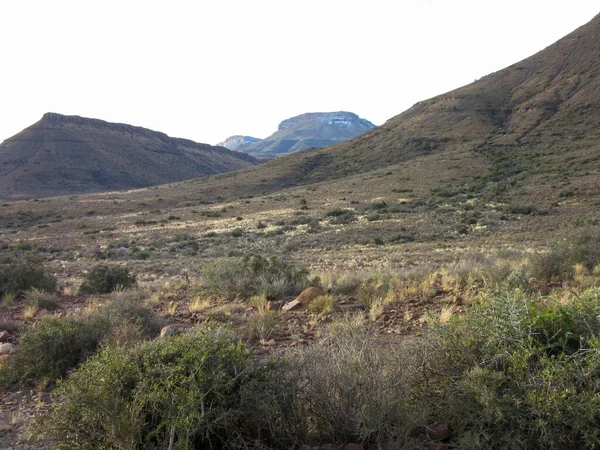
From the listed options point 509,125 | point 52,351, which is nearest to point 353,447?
point 52,351

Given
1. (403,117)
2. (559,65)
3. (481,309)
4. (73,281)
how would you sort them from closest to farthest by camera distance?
(481,309)
(73,281)
(559,65)
(403,117)

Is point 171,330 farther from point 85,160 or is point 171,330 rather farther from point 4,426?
point 85,160

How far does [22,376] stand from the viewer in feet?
15.3

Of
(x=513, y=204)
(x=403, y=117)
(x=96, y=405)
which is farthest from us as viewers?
Answer: (x=403, y=117)

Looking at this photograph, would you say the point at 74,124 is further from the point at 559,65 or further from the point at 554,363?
the point at 554,363

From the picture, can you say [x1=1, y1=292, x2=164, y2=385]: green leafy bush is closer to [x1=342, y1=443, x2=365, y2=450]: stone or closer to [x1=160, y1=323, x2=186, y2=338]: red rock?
[x1=160, y1=323, x2=186, y2=338]: red rock

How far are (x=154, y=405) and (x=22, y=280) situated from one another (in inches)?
376

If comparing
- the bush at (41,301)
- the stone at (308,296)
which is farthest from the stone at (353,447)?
the bush at (41,301)

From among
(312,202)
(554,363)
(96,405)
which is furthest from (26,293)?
(312,202)

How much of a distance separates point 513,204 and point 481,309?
1032 inches

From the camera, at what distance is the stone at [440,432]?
119 inches

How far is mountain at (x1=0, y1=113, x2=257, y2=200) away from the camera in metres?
85.2

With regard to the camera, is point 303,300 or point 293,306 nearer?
point 293,306

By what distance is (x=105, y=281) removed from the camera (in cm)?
1067
